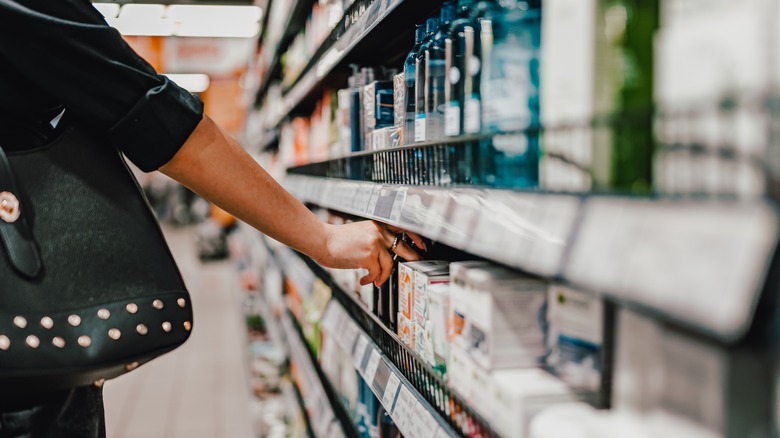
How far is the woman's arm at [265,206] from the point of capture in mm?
1153

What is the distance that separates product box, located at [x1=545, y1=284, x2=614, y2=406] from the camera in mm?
756

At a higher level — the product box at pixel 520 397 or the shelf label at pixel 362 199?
the shelf label at pixel 362 199

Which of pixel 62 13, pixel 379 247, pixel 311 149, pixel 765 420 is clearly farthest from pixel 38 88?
pixel 311 149

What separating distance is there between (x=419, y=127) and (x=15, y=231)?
26.3 inches

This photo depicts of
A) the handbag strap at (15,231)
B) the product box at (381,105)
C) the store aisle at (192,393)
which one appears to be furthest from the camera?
the store aisle at (192,393)

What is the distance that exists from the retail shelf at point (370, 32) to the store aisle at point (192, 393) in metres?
2.28

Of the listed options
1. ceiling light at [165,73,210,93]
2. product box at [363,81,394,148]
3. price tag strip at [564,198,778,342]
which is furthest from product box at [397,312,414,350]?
ceiling light at [165,73,210,93]

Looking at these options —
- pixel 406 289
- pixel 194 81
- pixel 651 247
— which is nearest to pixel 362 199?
pixel 406 289

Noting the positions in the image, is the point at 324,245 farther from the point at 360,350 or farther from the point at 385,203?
the point at 360,350

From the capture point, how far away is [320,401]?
226 centimetres

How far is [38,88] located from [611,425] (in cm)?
96

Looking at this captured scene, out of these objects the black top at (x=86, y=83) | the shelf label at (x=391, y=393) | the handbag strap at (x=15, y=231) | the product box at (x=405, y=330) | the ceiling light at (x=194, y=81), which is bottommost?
the shelf label at (x=391, y=393)

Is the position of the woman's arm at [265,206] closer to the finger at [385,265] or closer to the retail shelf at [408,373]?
the finger at [385,265]

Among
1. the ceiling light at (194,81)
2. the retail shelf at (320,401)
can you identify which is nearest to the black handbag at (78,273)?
the retail shelf at (320,401)
